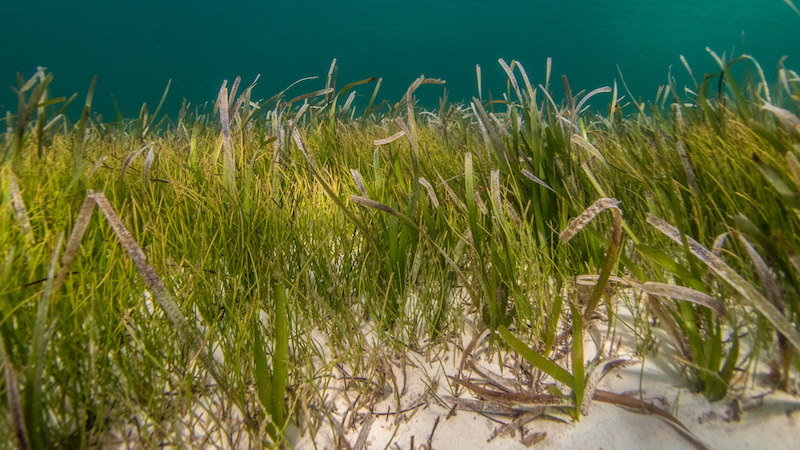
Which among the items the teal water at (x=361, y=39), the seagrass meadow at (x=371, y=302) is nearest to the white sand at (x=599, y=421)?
the seagrass meadow at (x=371, y=302)

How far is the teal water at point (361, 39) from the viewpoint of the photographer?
1855 inches

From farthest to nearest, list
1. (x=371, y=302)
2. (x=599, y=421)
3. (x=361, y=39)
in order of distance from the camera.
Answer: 1. (x=361, y=39)
2. (x=371, y=302)
3. (x=599, y=421)

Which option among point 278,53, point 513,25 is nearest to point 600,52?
point 513,25

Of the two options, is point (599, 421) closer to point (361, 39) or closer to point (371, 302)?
point (371, 302)

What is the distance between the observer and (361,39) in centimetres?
6519

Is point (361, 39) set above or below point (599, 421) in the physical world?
above

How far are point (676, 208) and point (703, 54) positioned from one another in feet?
311

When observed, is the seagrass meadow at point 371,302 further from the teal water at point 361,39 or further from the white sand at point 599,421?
the teal water at point 361,39

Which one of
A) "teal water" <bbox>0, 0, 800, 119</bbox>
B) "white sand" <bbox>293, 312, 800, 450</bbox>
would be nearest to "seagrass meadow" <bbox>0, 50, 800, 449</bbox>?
"white sand" <bbox>293, 312, 800, 450</bbox>

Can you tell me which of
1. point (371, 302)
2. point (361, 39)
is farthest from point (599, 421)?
A: point (361, 39)

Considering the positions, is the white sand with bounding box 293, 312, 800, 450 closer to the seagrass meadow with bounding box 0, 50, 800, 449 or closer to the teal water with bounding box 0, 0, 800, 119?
the seagrass meadow with bounding box 0, 50, 800, 449

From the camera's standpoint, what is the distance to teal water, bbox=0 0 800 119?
1855 inches

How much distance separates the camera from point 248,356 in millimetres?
822

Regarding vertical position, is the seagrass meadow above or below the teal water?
below
